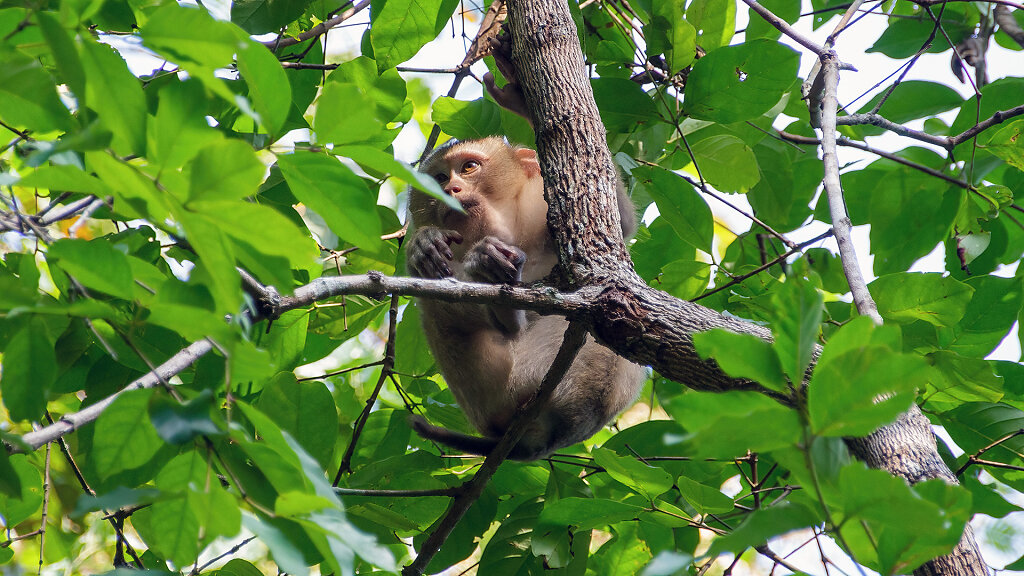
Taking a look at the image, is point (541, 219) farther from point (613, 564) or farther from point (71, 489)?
point (71, 489)

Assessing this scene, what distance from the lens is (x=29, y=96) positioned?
1.35 m

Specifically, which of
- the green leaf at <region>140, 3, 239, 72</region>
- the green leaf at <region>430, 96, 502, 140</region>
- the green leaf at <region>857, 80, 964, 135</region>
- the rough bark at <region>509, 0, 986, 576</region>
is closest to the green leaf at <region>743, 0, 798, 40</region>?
the green leaf at <region>857, 80, 964, 135</region>

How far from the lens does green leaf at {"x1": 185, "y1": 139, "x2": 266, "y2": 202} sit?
48.2 inches

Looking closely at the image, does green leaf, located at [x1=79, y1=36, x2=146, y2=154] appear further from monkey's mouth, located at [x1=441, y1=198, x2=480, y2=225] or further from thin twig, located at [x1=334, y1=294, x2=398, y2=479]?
monkey's mouth, located at [x1=441, y1=198, x2=480, y2=225]

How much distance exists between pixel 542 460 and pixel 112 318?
2516 millimetres

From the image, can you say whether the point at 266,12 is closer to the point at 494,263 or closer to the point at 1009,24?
the point at 494,263

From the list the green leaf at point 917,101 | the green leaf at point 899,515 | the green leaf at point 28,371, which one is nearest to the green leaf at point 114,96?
the green leaf at point 28,371

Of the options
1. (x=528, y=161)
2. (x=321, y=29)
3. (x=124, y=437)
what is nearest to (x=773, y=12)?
(x=528, y=161)

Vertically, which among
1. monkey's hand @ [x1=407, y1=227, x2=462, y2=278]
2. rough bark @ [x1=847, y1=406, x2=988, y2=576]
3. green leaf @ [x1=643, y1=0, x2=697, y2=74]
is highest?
green leaf @ [x1=643, y1=0, x2=697, y2=74]

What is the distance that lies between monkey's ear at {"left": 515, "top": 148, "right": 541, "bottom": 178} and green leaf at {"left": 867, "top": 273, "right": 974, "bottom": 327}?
2.24 m

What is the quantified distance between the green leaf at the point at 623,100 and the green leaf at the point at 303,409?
1.56 metres

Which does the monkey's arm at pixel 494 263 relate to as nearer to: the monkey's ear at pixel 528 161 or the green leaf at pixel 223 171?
the monkey's ear at pixel 528 161

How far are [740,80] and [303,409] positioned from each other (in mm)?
1912

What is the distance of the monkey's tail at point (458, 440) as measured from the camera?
3.31 metres
